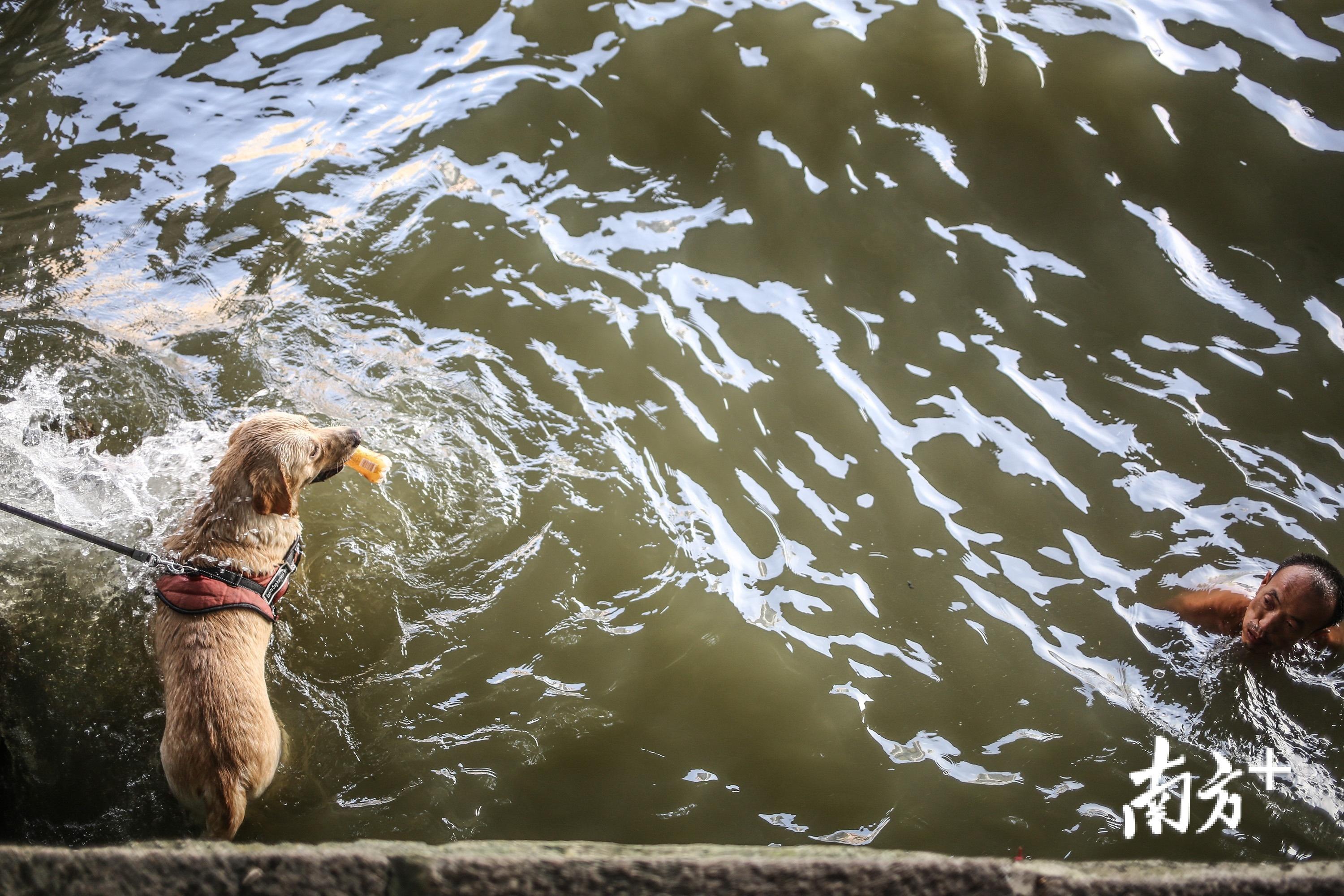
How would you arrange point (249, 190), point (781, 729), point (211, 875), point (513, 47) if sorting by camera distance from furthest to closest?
point (513, 47)
point (249, 190)
point (781, 729)
point (211, 875)

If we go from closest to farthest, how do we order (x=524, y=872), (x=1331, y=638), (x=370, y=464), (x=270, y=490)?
(x=524, y=872)
(x=270, y=490)
(x=1331, y=638)
(x=370, y=464)

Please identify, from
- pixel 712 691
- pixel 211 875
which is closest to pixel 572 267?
pixel 712 691

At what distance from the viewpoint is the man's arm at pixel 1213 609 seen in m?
4.07

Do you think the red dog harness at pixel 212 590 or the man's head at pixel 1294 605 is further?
the man's head at pixel 1294 605

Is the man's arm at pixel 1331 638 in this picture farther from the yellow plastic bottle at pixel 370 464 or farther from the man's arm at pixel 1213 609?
the yellow plastic bottle at pixel 370 464

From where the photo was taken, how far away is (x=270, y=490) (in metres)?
3.73

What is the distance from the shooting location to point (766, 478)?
4.56 meters

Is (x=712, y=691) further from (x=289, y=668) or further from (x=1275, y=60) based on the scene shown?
(x=1275, y=60)

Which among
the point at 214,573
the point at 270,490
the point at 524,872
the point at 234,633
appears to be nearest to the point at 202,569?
the point at 214,573

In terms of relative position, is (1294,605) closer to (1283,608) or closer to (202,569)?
(1283,608)

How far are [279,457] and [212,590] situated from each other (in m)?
0.64

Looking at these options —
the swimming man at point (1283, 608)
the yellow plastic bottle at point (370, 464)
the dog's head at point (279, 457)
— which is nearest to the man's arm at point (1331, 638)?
the swimming man at point (1283, 608)

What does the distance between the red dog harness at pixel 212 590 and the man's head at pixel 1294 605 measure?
14.3ft

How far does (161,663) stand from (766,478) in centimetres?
289
